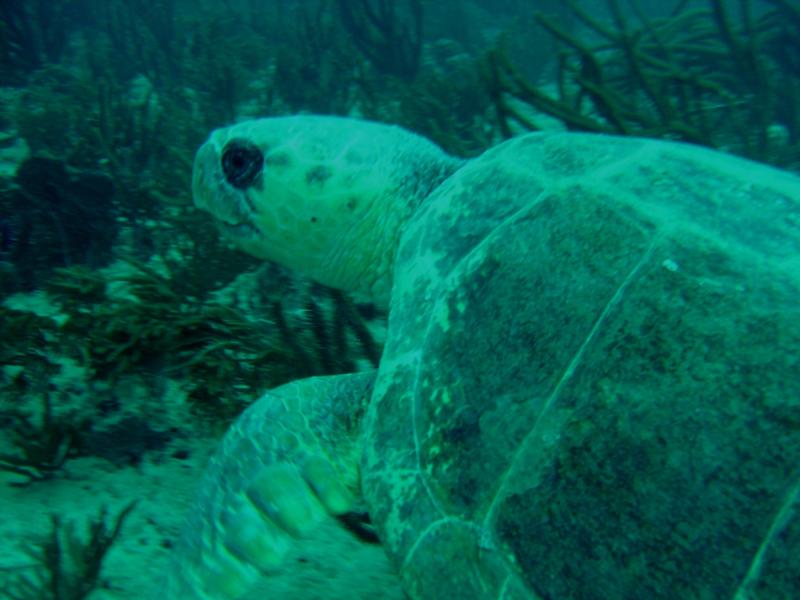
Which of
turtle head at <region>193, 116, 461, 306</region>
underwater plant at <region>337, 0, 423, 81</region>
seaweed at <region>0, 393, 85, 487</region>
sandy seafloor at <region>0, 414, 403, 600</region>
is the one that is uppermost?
underwater plant at <region>337, 0, 423, 81</region>

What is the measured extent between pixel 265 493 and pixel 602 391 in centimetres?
94

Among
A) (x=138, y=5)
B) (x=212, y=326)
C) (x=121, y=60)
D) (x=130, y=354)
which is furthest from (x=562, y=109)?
(x=138, y=5)

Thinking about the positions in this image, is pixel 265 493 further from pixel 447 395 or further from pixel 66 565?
pixel 66 565

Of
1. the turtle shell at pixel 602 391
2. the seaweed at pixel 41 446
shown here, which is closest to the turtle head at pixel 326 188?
the turtle shell at pixel 602 391

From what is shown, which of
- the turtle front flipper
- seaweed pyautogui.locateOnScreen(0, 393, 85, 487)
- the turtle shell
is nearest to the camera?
the turtle shell

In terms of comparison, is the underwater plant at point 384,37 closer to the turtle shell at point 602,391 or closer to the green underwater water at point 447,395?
the green underwater water at point 447,395

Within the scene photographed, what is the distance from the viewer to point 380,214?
2.15 metres

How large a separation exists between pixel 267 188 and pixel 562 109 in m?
3.01

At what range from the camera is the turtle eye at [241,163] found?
2219mm

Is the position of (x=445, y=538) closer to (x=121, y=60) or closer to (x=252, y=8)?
(x=121, y=60)

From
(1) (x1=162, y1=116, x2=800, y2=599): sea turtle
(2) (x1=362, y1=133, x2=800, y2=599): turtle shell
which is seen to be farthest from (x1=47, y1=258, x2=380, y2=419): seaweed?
(2) (x1=362, y1=133, x2=800, y2=599): turtle shell

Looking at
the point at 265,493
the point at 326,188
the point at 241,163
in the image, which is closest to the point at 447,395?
the point at 265,493

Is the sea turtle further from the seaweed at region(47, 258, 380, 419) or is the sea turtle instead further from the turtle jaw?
the turtle jaw

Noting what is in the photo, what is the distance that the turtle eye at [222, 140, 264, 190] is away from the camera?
222cm
